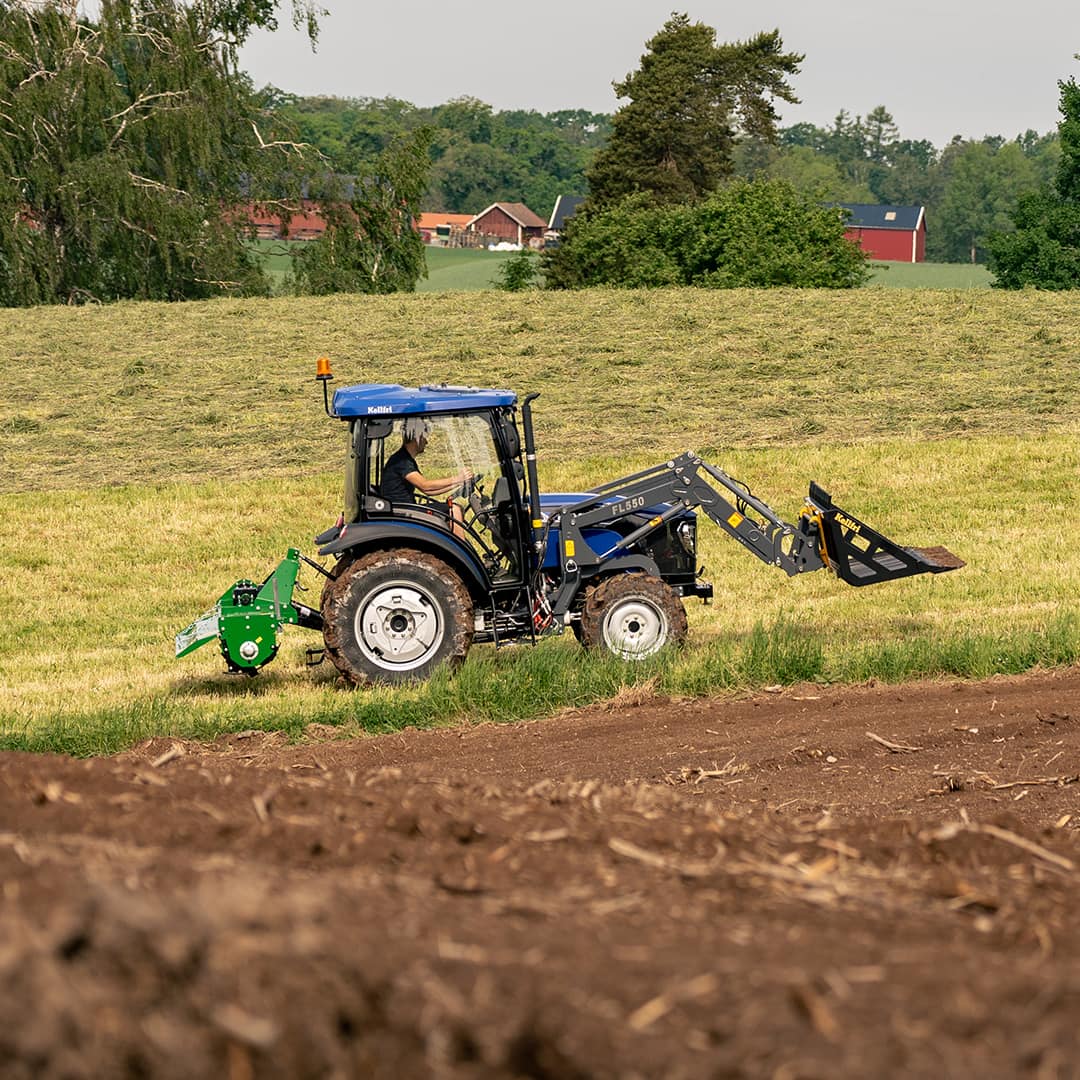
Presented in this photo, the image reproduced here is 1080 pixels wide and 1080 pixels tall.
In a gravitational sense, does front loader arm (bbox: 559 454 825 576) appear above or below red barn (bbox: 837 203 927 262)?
below

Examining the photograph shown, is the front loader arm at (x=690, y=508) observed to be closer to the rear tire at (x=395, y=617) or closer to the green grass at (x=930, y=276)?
the rear tire at (x=395, y=617)

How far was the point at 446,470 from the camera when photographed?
35.1ft

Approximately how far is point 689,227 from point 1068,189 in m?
18.8

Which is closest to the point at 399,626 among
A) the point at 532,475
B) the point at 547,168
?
the point at 532,475

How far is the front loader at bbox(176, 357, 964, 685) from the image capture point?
10.6 meters

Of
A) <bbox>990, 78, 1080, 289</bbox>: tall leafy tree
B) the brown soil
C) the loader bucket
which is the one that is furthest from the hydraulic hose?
<bbox>990, 78, 1080, 289</bbox>: tall leafy tree

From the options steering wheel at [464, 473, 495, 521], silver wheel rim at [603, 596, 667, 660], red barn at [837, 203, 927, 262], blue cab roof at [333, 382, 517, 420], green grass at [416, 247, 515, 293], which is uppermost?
red barn at [837, 203, 927, 262]

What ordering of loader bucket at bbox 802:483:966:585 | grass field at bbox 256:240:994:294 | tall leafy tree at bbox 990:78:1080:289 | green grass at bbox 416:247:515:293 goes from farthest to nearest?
1. green grass at bbox 416:247:515:293
2. grass field at bbox 256:240:994:294
3. tall leafy tree at bbox 990:78:1080:289
4. loader bucket at bbox 802:483:966:585

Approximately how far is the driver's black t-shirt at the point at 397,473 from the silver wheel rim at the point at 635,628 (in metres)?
1.68

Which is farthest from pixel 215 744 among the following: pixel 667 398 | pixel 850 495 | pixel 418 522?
pixel 667 398

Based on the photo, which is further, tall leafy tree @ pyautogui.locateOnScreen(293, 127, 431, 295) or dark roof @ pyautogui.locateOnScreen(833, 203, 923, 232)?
dark roof @ pyautogui.locateOnScreen(833, 203, 923, 232)

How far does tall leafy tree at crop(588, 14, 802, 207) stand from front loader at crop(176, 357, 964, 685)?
4506cm

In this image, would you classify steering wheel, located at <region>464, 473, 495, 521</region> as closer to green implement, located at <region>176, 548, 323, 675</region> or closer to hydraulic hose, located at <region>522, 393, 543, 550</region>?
hydraulic hose, located at <region>522, 393, 543, 550</region>

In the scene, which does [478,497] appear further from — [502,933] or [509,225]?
[509,225]
